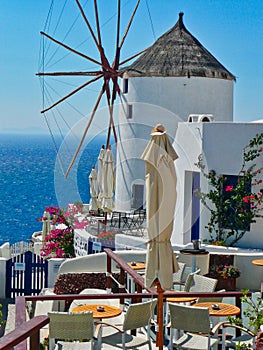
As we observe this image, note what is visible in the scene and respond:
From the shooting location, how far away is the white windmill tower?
86.3ft

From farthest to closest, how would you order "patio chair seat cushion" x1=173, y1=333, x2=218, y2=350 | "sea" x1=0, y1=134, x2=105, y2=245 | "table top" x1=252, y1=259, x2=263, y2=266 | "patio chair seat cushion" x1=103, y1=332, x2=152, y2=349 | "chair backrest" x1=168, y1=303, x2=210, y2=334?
"sea" x1=0, y1=134, x2=105, y2=245 → "table top" x1=252, y1=259, x2=263, y2=266 → "patio chair seat cushion" x1=103, y1=332, x2=152, y2=349 → "patio chair seat cushion" x1=173, y1=333, x2=218, y2=350 → "chair backrest" x1=168, y1=303, x2=210, y2=334

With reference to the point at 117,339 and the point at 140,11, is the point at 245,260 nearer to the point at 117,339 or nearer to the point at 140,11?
the point at 117,339

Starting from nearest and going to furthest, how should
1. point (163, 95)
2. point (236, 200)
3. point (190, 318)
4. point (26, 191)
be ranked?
point (190, 318), point (236, 200), point (163, 95), point (26, 191)

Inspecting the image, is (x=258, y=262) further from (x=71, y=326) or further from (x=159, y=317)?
(x=71, y=326)

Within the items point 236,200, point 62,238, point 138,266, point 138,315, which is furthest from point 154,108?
point 138,315

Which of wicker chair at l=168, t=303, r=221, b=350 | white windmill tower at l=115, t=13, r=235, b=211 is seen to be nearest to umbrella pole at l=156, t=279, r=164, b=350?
wicker chair at l=168, t=303, r=221, b=350

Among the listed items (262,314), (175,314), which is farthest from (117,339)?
(262,314)

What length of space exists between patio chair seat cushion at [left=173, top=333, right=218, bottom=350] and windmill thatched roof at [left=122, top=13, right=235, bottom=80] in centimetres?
1794

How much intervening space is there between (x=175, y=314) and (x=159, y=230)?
0.99 metres

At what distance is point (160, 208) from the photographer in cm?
881

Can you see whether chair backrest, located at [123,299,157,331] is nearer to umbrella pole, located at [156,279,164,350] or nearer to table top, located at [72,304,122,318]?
umbrella pole, located at [156,279,164,350]

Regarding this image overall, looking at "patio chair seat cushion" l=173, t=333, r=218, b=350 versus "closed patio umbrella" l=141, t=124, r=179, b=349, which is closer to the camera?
"patio chair seat cushion" l=173, t=333, r=218, b=350

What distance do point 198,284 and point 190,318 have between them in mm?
2519

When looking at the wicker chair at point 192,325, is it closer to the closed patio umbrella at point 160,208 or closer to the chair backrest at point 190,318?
the chair backrest at point 190,318
